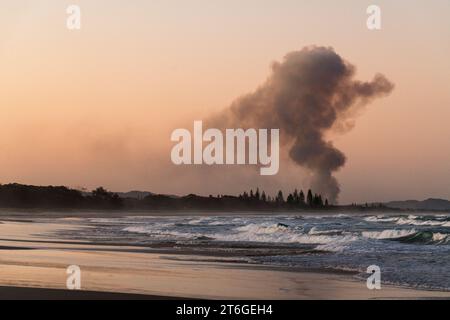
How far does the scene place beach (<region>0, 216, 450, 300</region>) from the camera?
521 inches

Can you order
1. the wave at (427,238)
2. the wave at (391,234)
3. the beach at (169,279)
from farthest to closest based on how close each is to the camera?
the wave at (391,234)
the wave at (427,238)
the beach at (169,279)

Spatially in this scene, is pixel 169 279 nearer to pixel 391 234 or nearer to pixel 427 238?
pixel 427 238

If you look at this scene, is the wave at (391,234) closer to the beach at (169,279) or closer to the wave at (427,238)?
the wave at (427,238)

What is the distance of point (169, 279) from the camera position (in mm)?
15406

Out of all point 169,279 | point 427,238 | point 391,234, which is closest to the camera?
point 169,279

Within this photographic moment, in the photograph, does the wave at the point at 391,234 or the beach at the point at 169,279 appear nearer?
the beach at the point at 169,279

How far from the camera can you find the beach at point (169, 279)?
13.2 m

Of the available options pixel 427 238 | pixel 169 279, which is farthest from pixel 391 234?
pixel 169 279

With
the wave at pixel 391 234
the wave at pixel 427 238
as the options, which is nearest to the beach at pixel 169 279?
Result: the wave at pixel 427 238

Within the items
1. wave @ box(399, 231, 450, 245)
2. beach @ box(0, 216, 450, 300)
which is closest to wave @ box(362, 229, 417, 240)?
wave @ box(399, 231, 450, 245)

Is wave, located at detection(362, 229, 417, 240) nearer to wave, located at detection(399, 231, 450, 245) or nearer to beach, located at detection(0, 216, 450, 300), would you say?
wave, located at detection(399, 231, 450, 245)

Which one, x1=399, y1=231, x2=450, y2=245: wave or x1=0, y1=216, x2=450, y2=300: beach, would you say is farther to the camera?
x1=399, y1=231, x2=450, y2=245: wave

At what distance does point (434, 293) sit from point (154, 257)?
9.67 metres
